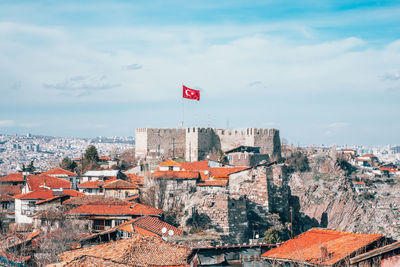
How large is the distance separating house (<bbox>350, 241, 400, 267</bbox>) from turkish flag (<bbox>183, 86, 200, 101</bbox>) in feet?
143

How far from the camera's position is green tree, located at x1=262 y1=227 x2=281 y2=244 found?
27938 mm

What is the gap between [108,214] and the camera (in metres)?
31.5

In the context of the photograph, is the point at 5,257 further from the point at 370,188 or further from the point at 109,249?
the point at 370,188

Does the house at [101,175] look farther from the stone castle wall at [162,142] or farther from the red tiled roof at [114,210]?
the stone castle wall at [162,142]

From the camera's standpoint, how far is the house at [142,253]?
18156 mm

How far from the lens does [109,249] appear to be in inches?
762

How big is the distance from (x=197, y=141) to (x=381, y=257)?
48.1 metres

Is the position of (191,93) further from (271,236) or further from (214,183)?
(271,236)

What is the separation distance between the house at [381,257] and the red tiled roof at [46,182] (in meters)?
32.6

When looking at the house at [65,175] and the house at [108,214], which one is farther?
the house at [65,175]

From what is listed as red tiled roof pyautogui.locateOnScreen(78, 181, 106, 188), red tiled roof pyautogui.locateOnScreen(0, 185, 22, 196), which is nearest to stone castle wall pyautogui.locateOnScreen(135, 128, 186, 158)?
red tiled roof pyautogui.locateOnScreen(0, 185, 22, 196)

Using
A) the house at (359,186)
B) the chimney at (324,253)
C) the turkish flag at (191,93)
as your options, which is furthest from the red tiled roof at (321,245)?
the house at (359,186)

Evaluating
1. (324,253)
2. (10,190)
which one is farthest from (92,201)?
(324,253)

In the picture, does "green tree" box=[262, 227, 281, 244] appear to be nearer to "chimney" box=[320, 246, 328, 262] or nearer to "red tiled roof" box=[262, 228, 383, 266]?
"red tiled roof" box=[262, 228, 383, 266]
